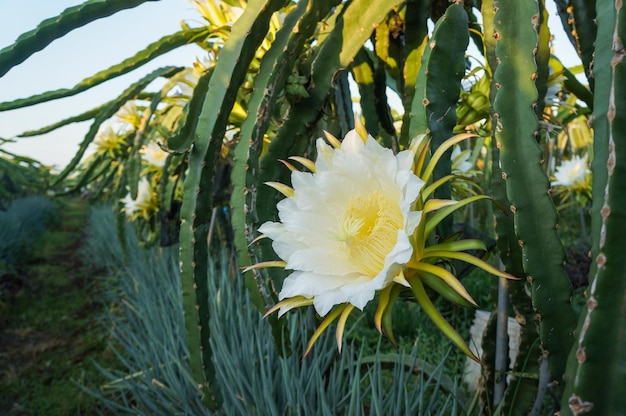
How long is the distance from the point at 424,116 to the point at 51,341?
2931mm

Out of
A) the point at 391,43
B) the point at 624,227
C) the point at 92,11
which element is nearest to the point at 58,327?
the point at 92,11

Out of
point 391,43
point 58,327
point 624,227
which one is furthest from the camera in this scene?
point 58,327

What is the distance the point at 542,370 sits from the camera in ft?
2.51

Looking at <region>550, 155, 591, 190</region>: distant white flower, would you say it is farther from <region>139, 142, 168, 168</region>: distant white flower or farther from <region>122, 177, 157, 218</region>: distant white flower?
<region>122, 177, 157, 218</region>: distant white flower

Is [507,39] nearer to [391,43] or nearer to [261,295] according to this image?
[391,43]

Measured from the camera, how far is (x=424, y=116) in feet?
2.44

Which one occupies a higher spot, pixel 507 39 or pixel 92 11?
pixel 92 11

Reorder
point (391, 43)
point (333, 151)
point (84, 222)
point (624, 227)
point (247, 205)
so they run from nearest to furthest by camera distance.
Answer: point (624, 227)
point (333, 151)
point (247, 205)
point (391, 43)
point (84, 222)

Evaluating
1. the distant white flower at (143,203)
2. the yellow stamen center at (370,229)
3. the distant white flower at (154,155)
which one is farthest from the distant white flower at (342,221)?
the distant white flower at (143,203)

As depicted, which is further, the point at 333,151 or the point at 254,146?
the point at 254,146

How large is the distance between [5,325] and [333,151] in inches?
131

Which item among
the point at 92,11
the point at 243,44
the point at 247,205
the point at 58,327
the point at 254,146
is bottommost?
the point at 58,327

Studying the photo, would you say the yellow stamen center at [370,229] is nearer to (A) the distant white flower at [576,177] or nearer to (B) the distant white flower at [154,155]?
(B) the distant white flower at [154,155]

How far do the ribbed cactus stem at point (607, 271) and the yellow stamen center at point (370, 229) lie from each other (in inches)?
9.5
